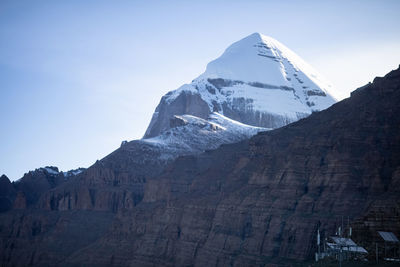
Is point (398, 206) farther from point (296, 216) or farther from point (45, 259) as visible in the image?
point (45, 259)

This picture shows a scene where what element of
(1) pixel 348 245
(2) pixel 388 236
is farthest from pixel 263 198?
(2) pixel 388 236

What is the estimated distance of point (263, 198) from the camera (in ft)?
454

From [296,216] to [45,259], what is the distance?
7378cm

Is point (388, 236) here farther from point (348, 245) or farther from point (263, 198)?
point (263, 198)

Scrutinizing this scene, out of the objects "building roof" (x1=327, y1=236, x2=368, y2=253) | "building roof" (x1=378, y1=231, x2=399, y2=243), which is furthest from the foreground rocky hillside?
"building roof" (x1=378, y1=231, x2=399, y2=243)

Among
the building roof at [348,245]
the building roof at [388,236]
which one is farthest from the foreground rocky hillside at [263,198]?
the building roof at [388,236]

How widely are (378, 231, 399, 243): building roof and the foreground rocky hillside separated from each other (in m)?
2.74

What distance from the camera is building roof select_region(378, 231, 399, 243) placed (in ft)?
315

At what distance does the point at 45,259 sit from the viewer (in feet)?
613

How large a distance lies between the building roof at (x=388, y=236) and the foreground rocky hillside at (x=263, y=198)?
274 cm

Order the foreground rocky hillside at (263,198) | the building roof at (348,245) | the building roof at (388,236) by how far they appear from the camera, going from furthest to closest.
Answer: the foreground rocky hillside at (263,198) → the building roof at (348,245) → the building roof at (388,236)

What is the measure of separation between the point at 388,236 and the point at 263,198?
140 ft

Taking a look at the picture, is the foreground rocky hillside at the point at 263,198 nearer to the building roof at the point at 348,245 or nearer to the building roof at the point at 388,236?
the building roof at the point at 348,245

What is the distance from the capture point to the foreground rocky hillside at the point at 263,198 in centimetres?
12356
